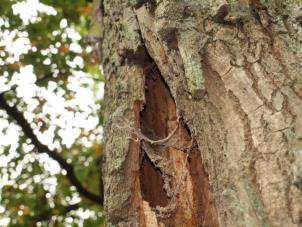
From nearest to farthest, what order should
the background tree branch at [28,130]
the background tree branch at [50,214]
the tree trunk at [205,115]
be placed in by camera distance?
the tree trunk at [205,115], the background tree branch at [50,214], the background tree branch at [28,130]

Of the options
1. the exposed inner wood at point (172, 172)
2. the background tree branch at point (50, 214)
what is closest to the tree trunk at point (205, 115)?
the exposed inner wood at point (172, 172)

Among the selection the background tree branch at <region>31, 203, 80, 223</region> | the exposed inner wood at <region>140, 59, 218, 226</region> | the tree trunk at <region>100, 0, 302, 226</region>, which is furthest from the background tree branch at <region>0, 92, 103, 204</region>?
the exposed inner wood at <region>140, 59, 218, 226</region>

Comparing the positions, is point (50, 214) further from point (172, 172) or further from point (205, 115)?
point (205, 115)

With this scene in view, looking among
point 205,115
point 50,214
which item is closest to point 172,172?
point 205,115

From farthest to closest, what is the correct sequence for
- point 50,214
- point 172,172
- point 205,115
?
point 50,214
point 172,172
point 205,115

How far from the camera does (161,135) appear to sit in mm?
2252

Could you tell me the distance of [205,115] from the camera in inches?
63.9

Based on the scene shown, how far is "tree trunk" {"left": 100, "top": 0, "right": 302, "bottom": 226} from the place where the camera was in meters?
1.37

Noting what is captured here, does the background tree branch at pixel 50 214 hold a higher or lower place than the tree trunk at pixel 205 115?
lower

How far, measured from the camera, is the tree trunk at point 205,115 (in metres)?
1.37

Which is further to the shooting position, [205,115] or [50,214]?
[50,214]

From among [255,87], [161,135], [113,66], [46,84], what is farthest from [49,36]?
[255,87]

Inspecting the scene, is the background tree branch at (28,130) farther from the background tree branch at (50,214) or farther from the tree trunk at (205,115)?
the tree trunk at (205,115)

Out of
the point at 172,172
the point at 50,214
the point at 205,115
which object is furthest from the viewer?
the point at 50,214
